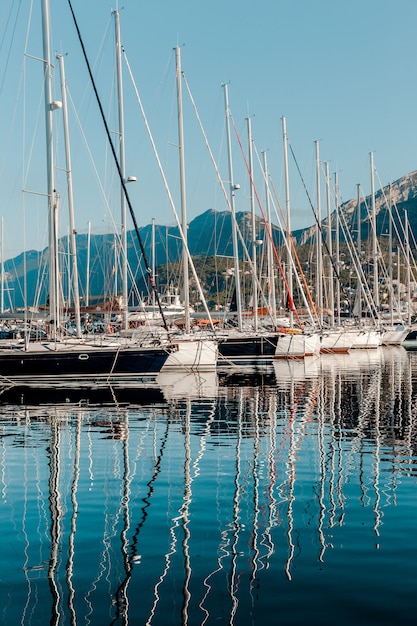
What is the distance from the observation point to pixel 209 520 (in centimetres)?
1148

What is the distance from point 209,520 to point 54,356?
2609 centimetres

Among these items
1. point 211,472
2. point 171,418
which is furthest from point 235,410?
point 211,472

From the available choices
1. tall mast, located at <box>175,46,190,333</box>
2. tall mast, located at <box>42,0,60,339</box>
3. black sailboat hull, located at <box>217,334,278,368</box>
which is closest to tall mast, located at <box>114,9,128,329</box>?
tall mast, located at <box>175,46,190,333</box>

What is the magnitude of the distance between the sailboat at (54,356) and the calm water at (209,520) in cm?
1228

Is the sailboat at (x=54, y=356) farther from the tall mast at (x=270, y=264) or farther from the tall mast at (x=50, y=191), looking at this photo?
the tall mast at (x=270, y=264)

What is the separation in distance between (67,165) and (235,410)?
22278mm

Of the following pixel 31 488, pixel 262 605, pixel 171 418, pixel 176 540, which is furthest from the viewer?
pixel 171 418

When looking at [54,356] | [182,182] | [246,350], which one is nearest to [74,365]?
[54,356]

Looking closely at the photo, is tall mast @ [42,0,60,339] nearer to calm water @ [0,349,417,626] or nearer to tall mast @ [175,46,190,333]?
tall mast @ [175,46,190,333]

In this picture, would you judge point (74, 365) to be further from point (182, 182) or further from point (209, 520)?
point (209, 520)

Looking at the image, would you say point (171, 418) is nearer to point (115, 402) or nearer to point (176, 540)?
point (115, 402)

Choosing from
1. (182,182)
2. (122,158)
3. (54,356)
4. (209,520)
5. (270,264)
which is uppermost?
(122,158)

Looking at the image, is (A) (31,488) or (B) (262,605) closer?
(B) (262,605)

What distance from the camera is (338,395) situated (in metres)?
30.8
